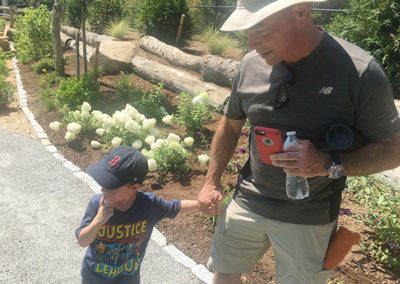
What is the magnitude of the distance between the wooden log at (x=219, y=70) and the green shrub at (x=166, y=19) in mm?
4004

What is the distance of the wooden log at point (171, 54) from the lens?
942 centimetres

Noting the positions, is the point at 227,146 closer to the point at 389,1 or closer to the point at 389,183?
the point at 389,183

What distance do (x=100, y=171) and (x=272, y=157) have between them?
94cm

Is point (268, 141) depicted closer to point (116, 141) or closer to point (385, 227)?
point (385, 227)

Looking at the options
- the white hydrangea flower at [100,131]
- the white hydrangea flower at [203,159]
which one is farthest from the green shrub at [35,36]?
the white hydrangea flower at [203,159]

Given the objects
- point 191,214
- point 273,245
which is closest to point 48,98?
point 191,214

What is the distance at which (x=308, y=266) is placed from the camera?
2127mm

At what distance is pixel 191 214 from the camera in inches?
167

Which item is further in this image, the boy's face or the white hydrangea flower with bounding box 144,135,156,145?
the white hydrangea flower with bounding box 144,135,156,145

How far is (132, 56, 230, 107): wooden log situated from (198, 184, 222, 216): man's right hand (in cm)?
435

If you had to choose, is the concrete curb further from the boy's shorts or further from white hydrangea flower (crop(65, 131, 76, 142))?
the boy's shorts

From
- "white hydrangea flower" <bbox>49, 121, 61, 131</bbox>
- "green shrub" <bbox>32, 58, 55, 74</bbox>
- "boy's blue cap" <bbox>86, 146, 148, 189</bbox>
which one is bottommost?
"green shrub" <bbox>32, 58, 55, 74</bbox>

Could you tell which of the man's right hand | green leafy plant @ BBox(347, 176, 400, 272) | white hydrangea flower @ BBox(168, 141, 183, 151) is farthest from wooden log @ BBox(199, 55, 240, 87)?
the man's right hand

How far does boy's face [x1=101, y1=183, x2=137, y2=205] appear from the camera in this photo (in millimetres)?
2139
